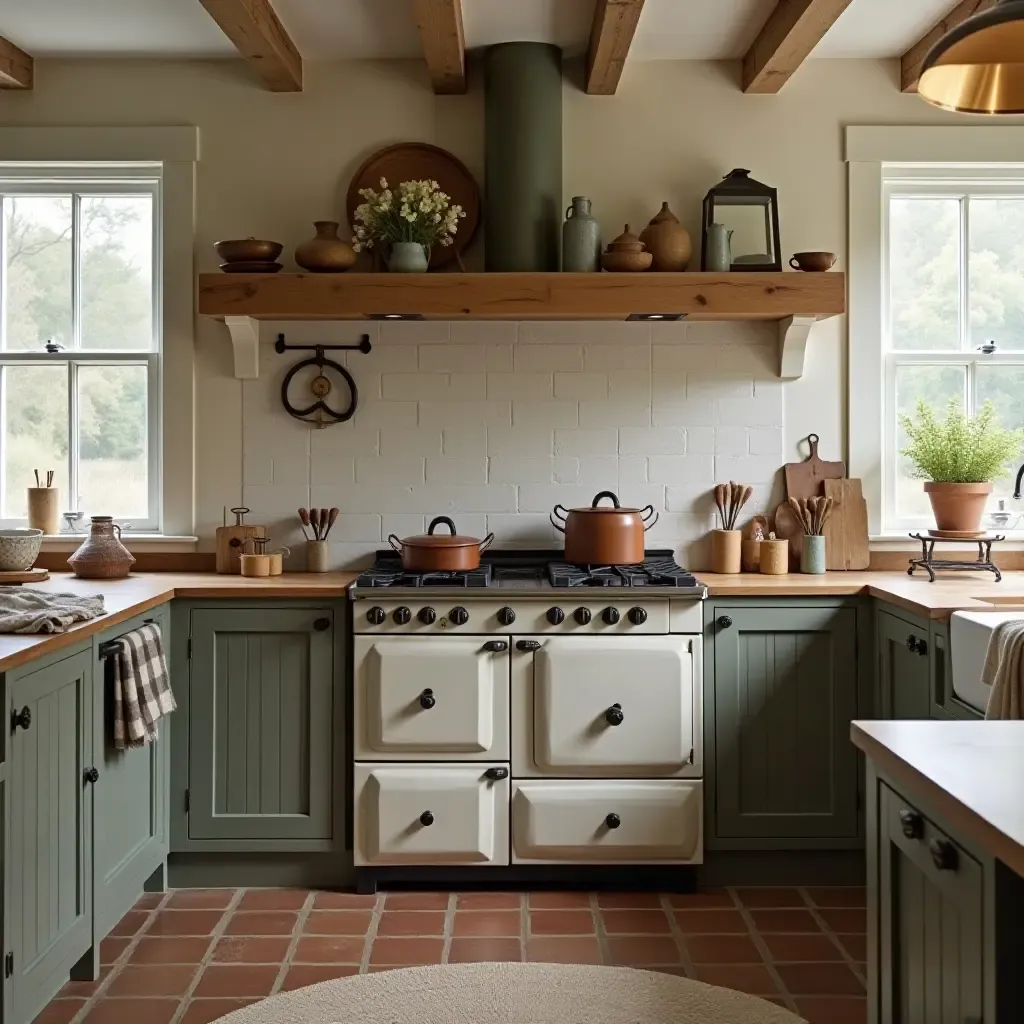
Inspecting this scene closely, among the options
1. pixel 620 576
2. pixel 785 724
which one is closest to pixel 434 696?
pixel 620 576

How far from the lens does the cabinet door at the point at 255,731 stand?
3.64m

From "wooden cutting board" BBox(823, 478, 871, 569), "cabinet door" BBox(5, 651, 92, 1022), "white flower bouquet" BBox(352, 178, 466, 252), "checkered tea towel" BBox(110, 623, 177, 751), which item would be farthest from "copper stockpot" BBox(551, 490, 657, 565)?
"cabinet door" BBox(5, 651, 92, 1022)

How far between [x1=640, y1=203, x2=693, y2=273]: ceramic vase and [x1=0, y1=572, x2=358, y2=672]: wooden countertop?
1.54m

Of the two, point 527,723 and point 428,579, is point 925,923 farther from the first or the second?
point 428,579

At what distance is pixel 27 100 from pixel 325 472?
1.74 m

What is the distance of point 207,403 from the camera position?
4.19m

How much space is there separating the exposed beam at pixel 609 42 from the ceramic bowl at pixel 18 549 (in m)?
2.47

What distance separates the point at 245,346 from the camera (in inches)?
162

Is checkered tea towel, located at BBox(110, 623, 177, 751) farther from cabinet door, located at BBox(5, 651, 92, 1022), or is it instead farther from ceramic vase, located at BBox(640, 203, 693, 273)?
ceramic vase, located at BBox(640, 203, 693, 273)

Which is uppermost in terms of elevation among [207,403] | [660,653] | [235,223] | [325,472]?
[235,223]

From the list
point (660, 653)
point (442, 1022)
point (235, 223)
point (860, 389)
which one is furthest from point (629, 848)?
point (235, 223)

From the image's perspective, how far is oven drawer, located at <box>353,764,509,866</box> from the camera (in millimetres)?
3566

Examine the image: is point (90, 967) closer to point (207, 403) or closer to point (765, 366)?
point (207, 403)

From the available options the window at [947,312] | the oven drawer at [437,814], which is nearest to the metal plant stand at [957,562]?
the window at [947,312]
